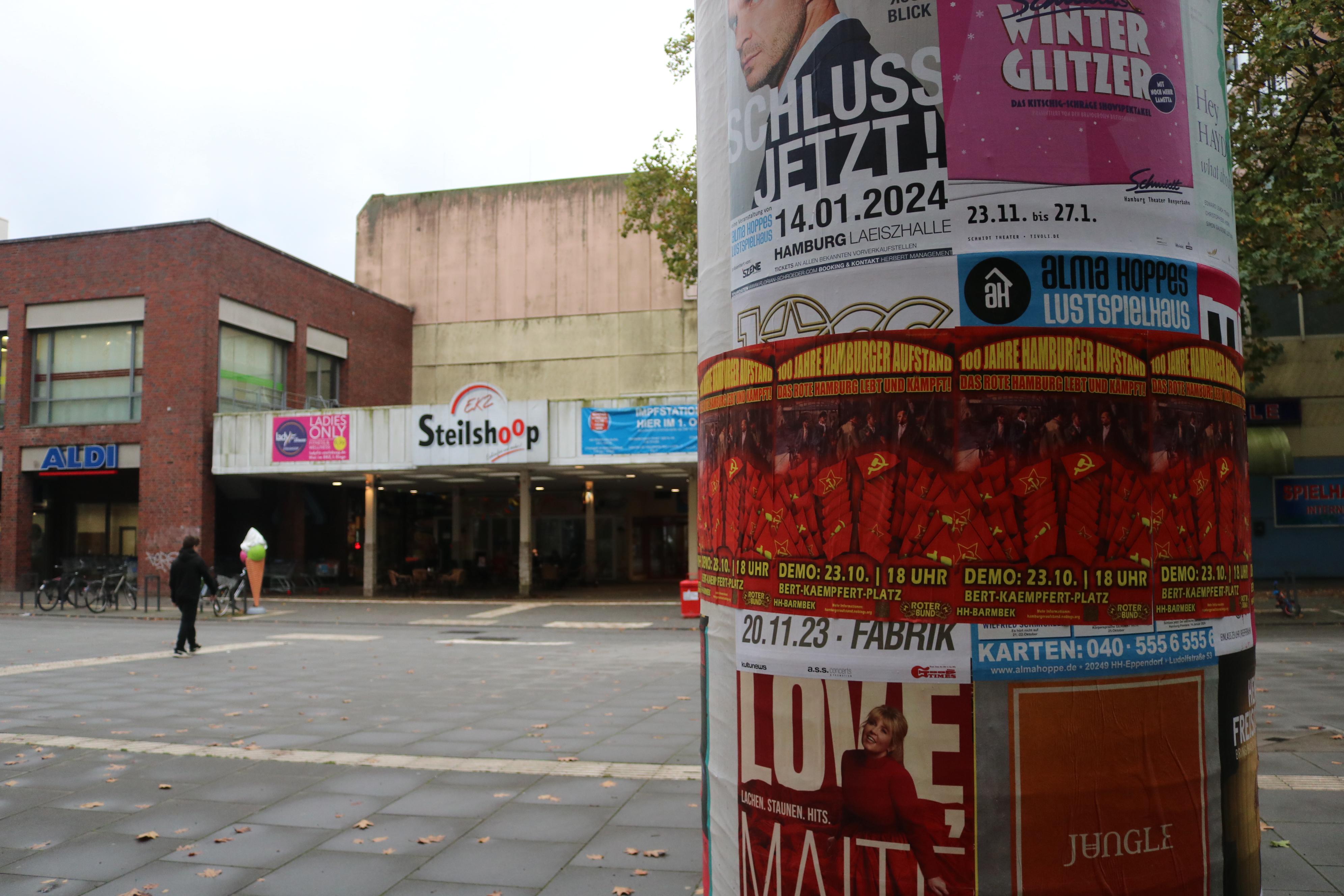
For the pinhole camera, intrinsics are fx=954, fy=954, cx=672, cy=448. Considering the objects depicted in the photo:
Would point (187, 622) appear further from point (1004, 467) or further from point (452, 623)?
point (1004, 467)

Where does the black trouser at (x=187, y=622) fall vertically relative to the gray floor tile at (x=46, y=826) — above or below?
above

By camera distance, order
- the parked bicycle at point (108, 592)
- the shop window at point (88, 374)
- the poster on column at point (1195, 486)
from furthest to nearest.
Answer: the shop window at point (88, 374) → the parked bicycle at point (108, 592) → the poster on column at point (1195, 486)

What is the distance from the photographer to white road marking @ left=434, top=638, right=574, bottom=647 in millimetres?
15875

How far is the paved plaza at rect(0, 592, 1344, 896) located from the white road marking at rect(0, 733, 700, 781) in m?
0.03

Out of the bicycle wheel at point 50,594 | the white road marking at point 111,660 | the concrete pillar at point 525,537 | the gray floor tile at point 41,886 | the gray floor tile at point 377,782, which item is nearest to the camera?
the gray floor tile at point 41,886

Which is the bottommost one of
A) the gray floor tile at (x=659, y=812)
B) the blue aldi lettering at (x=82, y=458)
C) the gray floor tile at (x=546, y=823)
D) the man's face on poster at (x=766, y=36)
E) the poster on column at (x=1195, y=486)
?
the gray floor tile at (x=659, y=812)

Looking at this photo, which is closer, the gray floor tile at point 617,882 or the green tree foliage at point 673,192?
the gray floor tile at point 617,882

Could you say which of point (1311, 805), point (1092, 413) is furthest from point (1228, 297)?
point (1311, 805)

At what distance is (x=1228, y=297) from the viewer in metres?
2.83

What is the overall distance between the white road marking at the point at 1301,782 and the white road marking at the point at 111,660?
13.2 meters

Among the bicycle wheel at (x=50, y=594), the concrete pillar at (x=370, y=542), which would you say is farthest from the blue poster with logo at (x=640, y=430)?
the bicycle wheel at (x=50, y=594)

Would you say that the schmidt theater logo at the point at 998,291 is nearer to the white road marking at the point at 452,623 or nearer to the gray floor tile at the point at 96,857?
the gray floor tile at the point at 96,857

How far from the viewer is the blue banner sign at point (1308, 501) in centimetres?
2480

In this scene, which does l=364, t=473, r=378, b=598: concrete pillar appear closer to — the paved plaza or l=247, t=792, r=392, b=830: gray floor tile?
the paved plaza
